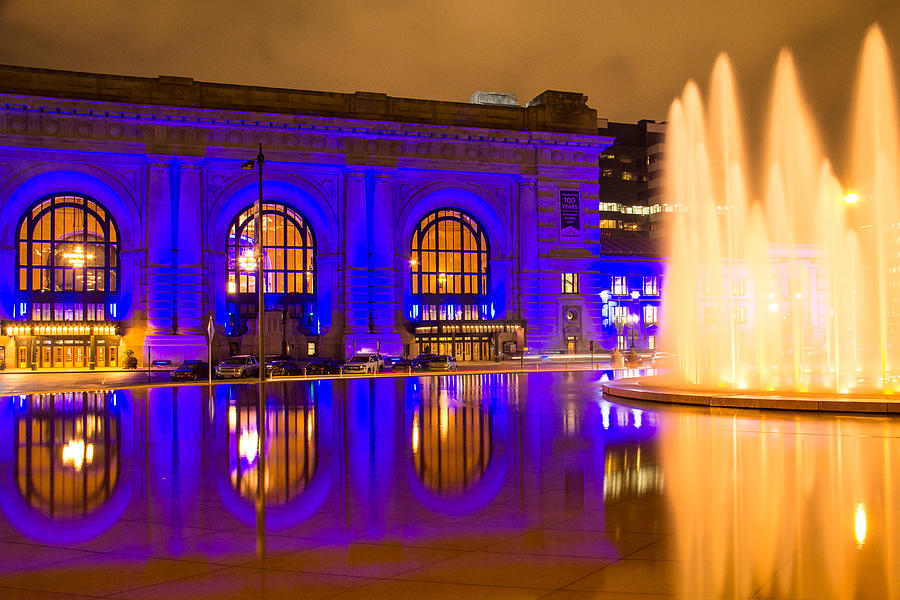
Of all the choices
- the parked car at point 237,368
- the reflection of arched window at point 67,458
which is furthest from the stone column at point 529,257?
the reflection of arched window at point 67,458

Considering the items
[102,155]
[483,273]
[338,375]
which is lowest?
[338,375]

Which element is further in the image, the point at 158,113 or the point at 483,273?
the point at 483,273

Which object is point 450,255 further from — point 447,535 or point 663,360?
point 447,535

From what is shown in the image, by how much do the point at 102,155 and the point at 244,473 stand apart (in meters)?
56.1

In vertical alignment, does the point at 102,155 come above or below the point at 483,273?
above

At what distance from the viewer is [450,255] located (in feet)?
247

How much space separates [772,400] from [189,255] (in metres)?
51.8

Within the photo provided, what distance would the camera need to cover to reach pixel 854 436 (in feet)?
54.4

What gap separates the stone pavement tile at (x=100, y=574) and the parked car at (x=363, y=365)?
42689 mm

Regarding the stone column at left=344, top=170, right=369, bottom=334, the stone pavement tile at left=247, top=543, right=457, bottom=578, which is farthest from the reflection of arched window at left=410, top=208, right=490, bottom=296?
the stone pavement tile at left=247, top=543, right=457, bottom=578

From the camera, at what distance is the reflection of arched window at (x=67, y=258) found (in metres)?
64.3

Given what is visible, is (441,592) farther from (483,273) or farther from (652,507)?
(483,273)

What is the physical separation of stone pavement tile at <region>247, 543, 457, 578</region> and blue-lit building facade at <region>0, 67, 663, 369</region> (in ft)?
178

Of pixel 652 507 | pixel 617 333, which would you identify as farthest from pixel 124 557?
pixel 617 333
